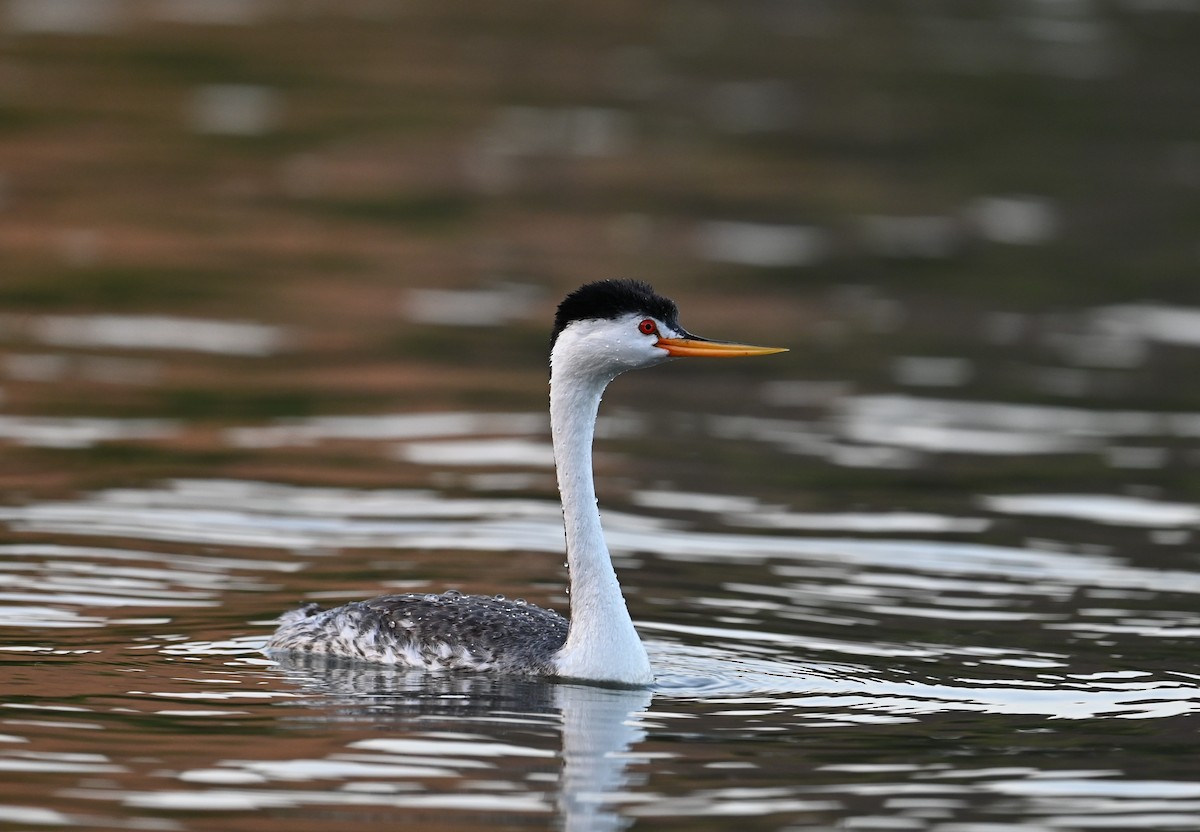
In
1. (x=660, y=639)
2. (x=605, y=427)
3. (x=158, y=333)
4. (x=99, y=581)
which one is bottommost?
(x=660, y=639)

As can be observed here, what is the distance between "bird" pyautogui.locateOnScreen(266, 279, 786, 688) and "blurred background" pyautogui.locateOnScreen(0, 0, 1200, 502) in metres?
4.56

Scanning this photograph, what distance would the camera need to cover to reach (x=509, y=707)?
37.7ft

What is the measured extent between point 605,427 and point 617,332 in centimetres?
741

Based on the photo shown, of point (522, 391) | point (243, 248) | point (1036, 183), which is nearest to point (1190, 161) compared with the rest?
point (1036, 183)

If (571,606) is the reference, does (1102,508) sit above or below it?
above

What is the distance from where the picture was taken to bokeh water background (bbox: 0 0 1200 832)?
10.6m

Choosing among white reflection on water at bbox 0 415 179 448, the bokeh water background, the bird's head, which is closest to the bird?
the bird's head

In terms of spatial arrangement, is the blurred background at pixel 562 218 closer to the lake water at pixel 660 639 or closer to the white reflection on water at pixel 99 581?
the lake water at pixel 660 639

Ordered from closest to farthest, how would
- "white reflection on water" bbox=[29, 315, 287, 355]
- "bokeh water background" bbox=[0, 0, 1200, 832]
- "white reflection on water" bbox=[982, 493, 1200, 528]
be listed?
"bokeh water background" bbox=[0, 0, 1200, 832], "white reflection on water" bbox=[982, 493, 1200, 528], "white reflection on water" bbox=[29, 315, 287, 355]

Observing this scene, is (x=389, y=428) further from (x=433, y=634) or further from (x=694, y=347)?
(x=694, y=347)

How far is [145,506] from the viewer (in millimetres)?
15852

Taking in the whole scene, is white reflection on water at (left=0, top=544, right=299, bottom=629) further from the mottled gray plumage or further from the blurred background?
the blurred background

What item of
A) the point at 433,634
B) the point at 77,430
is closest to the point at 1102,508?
the point at 433,634

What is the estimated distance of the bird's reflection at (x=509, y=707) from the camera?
1037 centimetres
